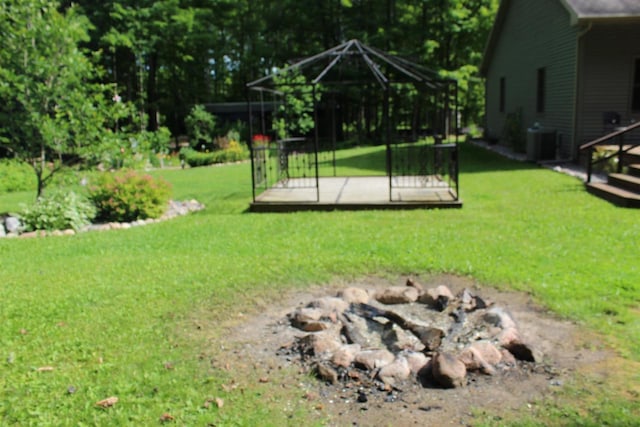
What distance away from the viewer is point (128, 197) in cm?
891

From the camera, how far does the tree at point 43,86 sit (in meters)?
8.47

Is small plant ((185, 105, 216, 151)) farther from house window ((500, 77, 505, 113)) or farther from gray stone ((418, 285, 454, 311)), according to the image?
gray stone ((418, 285, 454, 311))

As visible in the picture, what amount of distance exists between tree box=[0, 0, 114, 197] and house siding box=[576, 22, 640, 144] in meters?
10.6

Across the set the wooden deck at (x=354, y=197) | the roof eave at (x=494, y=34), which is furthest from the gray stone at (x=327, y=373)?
the roof eave at (x=494, y=34)

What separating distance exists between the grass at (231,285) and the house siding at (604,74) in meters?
4.16

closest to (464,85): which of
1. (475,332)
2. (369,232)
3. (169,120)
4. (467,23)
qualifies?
(467,23)

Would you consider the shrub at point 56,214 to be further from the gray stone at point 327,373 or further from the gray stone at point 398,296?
the gray stone at point 327,373

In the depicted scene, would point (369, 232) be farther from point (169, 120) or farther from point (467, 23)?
point (169, 120)

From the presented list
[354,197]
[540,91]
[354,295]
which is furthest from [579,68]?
[354,295]

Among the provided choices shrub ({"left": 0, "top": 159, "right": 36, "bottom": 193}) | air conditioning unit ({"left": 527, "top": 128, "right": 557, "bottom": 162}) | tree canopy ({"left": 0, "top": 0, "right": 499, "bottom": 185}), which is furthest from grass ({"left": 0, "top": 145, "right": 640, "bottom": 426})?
tree canopy ({"left": 0, "top": 0, "right": 499, "bottom": 185})

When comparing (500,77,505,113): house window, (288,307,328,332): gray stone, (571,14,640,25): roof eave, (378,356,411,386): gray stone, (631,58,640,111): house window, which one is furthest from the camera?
(500,77,505,113): house window

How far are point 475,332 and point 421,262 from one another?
1.88 m

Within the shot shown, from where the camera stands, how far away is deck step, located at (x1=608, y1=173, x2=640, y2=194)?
888 centimetres

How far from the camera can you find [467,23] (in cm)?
2614
